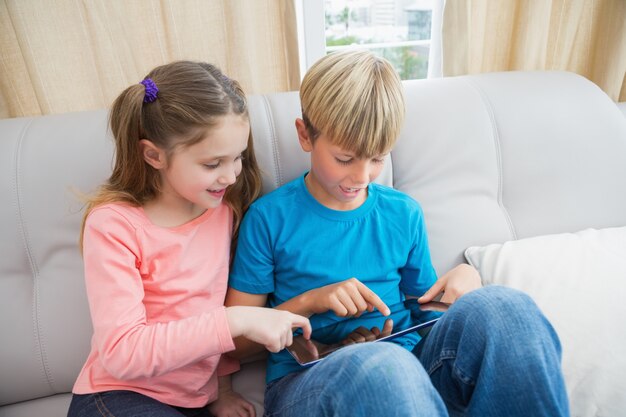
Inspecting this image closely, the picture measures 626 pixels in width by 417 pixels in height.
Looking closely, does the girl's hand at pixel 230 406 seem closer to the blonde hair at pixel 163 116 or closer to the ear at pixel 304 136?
the blonde hair at pixel 163 116

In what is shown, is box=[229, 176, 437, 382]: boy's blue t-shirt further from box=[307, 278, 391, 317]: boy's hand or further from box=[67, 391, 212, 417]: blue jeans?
box=[67, 391, 212, 417]: blue jeans

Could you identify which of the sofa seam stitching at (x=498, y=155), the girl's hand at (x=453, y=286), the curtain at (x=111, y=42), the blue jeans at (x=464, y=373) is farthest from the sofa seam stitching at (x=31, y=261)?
the sofa seam stitching at (x=498, y=155)

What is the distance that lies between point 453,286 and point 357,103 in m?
0.43

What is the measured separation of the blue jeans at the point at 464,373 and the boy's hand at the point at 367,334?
114 millimetres

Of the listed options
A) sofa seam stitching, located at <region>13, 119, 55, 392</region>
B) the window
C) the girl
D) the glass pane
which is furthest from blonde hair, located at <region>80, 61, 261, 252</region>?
the glass pane

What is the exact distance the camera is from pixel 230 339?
0.80m

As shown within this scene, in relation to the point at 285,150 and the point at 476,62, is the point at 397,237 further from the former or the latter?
the point at 476,62

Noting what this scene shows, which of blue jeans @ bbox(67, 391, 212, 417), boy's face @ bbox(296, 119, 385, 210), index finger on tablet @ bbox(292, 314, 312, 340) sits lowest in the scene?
blue jeans @ bbox(67, 391, 212, 417)

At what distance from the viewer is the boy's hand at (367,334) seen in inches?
34.5

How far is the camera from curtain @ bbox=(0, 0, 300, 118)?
1170 millimetres

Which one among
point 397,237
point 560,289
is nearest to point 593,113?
point 560,289

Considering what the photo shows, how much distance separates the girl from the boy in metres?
0.10

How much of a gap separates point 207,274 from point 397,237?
0.41m

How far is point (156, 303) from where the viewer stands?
90 centimetres
